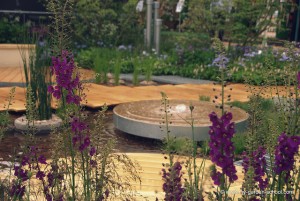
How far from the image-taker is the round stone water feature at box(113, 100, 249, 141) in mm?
5801

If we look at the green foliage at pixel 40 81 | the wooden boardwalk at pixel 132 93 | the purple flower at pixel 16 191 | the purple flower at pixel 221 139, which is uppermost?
the purple flower at pixel 221 139

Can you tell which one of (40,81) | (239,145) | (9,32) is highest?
(40,81)

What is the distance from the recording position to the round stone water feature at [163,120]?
5801mm

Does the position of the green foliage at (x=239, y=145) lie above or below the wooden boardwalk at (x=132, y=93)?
above

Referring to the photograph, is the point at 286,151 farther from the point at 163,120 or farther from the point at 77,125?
the point at 163,120

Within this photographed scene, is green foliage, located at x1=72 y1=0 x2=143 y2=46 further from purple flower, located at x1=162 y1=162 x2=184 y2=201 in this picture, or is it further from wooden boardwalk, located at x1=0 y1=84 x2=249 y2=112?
purple flower, located at x1=162 y1=162 x2=184 y2=201

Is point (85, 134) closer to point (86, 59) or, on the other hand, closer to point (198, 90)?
point (198, 90)

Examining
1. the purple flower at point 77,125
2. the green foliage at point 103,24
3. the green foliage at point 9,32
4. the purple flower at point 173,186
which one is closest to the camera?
the purple flower at point 173,186

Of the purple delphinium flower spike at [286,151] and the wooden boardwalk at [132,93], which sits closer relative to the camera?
the purple delphinium flower spike at [286,151]

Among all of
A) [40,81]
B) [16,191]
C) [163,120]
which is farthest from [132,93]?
[16,191]

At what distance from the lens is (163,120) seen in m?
5.70

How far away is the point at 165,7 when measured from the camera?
902 inches

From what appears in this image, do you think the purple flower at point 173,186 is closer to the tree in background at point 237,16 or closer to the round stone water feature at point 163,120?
the round stone water feature at point 163,120

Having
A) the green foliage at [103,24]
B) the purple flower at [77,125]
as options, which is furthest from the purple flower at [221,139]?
the green foliage at [103,24]
